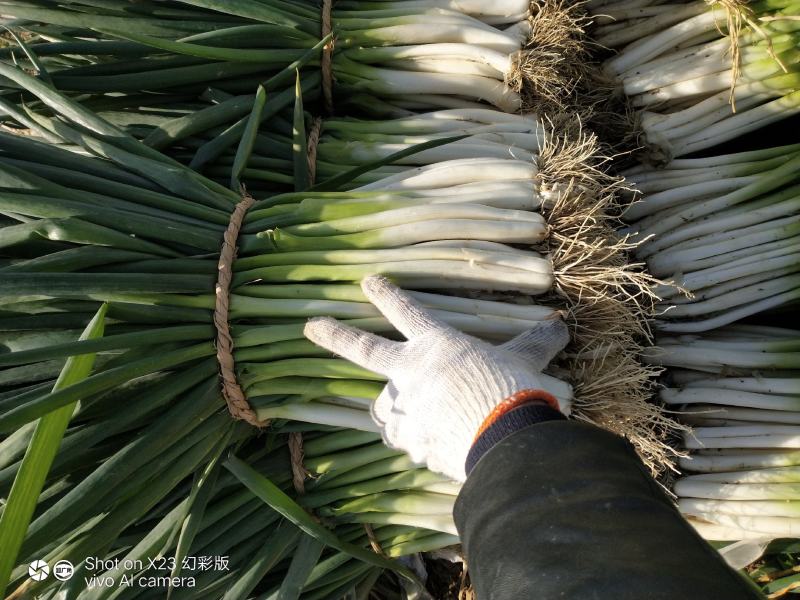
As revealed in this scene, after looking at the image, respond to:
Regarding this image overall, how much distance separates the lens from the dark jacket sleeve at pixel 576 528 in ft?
2.59

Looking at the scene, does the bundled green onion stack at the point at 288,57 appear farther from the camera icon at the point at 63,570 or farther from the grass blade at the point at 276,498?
the camera icon at the point at 63,570

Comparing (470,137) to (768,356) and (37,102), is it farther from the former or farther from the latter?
(37,102)

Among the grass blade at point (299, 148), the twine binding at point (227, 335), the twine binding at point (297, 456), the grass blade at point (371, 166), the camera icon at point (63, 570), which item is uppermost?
the grass blade at point (299, 148)

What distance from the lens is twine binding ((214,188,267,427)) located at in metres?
1.34

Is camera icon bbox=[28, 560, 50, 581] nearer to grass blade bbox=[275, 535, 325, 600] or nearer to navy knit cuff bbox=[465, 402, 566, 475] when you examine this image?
grass blade bbox=[275, 535, 325, 600]

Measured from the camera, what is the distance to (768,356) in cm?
154

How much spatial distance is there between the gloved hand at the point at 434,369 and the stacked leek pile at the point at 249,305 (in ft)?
0.20

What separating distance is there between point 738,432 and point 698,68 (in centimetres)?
88

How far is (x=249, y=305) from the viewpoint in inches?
52.7

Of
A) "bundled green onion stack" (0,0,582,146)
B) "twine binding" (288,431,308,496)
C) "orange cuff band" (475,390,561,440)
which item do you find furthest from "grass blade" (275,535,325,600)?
"bundled green onion stack" (0,0,582,146)

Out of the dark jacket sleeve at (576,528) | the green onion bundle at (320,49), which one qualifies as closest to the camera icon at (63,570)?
the dark jacket sleeve at (576,528)

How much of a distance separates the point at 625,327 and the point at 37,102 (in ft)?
4.51

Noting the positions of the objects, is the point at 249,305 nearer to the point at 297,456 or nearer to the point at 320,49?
the point at 297,456

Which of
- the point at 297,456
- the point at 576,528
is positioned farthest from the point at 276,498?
the point at 576,528
